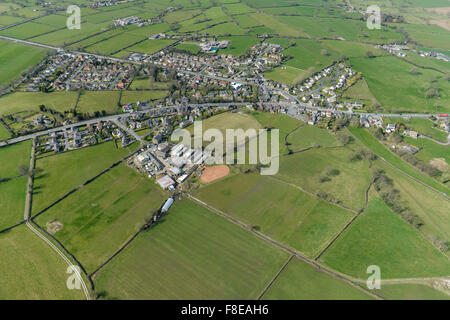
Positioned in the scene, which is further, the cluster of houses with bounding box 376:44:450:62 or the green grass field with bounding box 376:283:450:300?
the cluster of houses with bounding box 376:44:450:62

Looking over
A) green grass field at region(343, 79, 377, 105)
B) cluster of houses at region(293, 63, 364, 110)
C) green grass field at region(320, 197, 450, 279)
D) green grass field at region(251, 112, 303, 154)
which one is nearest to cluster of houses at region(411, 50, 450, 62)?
cluster of houses at region(293, 63, 364, 110)

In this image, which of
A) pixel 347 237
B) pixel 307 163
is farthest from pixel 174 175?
pixel 347 237

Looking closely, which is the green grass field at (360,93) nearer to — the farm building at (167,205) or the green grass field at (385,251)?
the green grass field at (385,251)

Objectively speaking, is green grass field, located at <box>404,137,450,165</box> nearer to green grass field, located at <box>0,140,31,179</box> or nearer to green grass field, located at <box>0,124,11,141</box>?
green grass field, located at <box>0,140,31,179</box>

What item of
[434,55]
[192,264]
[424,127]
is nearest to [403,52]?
[434,55]

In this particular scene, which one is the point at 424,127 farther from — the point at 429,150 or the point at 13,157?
the point at 13,157

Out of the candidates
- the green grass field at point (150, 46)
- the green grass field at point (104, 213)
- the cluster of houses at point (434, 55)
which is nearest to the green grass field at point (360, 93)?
the cluster of houses at point (434, 55)
